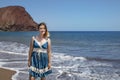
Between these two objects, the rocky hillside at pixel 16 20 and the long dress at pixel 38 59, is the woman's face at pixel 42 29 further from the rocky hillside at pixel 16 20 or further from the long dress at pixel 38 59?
the rocky hillside at pixel 16 20

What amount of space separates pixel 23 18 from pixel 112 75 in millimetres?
139874

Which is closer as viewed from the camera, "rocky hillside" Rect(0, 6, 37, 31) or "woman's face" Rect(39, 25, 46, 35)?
"woman's face" Rect(39, 25, 46, 35)

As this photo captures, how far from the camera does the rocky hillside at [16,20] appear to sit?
471 ft

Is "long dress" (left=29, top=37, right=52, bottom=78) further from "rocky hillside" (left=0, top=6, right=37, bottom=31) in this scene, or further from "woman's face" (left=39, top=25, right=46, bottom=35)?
"rocky hillside" (left=0, top=6, right=37, bottom=31)

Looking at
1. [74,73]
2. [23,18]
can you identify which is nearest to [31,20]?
[23,18]

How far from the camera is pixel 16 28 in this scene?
144000mm

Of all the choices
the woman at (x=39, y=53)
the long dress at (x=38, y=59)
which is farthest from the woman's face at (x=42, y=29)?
the long dress at (x=38, y=59)

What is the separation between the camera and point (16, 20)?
14625cm

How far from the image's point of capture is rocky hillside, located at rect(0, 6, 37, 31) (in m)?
144

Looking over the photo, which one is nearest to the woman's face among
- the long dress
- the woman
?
the woman

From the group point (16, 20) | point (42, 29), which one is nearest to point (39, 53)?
point (42, 29)

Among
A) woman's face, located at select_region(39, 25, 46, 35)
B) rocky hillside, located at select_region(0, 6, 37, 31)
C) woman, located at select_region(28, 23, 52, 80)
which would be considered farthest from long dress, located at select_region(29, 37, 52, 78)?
rocky hillside, located at select_region(0, 6, 37, 31)

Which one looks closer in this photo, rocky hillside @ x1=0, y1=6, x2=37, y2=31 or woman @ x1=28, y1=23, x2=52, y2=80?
woman @ x1=28, y1=23, x2=52, y2=80

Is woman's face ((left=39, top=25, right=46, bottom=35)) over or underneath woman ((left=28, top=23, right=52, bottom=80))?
over
